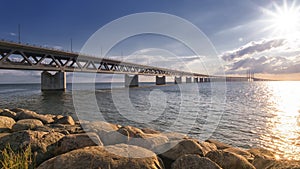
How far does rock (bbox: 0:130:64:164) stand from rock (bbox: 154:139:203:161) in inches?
113

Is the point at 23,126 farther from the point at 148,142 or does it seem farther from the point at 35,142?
the point at 148,142

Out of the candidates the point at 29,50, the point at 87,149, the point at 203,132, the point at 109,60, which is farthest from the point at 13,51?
the point at 87,149

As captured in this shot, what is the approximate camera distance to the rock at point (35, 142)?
4789mm

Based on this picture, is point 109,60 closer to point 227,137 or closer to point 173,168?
point 227,137

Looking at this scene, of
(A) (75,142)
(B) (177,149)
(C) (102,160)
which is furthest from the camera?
(B) (177,149)

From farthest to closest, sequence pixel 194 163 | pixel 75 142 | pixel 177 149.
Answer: pixel 177 149, pixel 75 142, pixel 194 163

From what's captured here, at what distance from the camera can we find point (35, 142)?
4953 millimetres

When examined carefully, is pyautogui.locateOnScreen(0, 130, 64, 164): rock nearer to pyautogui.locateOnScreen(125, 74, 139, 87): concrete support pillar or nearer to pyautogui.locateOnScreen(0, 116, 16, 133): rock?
pyautogui.locateOnScreen(0, 116, 16, 133): rock

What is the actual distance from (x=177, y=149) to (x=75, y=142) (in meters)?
2.84

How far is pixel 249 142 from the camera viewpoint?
36.6 ft

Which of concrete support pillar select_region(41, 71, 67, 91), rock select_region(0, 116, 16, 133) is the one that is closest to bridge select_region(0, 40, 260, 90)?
concrete support pillar select_region(41, 71, 67, 91)

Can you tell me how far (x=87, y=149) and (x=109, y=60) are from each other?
72450 mm

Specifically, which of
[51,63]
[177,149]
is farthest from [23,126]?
[51,63]

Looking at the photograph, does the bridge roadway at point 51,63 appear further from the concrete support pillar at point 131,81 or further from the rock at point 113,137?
the rock at point 113,137
